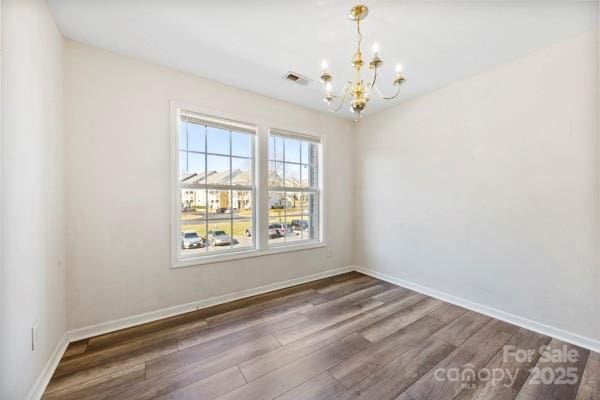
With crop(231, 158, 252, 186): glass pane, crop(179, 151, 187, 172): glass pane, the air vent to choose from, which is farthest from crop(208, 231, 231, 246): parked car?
the air vent

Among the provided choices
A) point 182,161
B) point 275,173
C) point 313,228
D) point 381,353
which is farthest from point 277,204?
point 381,353

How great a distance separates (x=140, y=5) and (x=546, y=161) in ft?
11.4

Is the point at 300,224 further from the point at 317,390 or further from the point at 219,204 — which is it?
the point at 317,390

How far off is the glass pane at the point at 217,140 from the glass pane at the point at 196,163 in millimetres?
133

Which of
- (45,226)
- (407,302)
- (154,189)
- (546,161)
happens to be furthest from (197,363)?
(546,161)

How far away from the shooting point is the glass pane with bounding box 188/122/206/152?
2.54 metres

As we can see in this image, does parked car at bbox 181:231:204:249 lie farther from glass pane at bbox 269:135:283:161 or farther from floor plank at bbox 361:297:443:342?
floor plank at bbox 361:297:443:342

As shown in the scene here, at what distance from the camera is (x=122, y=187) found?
210 centimetres

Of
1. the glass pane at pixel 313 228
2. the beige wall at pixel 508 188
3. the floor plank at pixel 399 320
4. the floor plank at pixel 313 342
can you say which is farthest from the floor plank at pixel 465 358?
the glass pane at pixel 313 228

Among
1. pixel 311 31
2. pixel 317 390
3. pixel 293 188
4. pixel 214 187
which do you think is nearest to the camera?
pixel 317 390

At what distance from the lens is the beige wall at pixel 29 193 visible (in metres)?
1.14

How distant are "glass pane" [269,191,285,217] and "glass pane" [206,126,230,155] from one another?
2.63 ft

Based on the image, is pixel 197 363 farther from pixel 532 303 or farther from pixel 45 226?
pixel 532 303

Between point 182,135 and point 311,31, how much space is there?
5.37 ft
